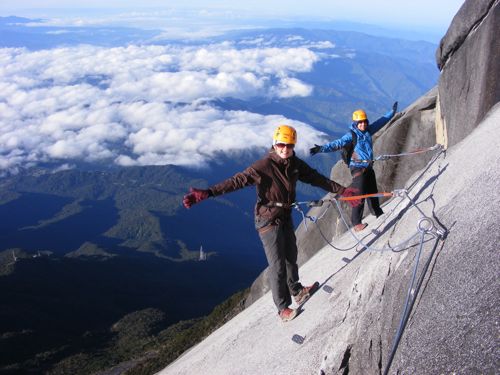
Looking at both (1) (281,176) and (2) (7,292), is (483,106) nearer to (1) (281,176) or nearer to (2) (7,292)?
(1) (281,176)

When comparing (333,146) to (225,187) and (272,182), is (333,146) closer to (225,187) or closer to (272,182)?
(272,182)

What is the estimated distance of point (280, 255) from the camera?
332 inches

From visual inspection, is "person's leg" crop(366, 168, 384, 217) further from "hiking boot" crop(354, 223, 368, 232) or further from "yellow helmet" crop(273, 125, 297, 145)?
"yellow helmet" crop(273, 125, 297, 145)

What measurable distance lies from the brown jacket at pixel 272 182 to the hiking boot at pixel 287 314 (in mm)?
1936

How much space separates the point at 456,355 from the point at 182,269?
145 meters

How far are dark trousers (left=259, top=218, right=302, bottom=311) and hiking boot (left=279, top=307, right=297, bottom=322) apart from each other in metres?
0.08

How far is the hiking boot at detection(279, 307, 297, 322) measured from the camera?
8.99 meters

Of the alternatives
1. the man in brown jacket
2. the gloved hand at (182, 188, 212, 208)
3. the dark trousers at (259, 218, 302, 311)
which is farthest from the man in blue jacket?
the gloved hand at (182, 188, 212, 208)

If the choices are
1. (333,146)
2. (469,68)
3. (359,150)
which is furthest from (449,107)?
(333,146)

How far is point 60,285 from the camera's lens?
110562mm

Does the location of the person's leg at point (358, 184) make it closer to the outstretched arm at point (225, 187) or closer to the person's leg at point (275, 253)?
the person's leg at point (275, 253)

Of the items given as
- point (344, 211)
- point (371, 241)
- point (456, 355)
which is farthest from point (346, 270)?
point (344, 211)

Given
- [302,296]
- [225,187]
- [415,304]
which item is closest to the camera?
[415,304]

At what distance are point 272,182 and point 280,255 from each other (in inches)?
55.9
